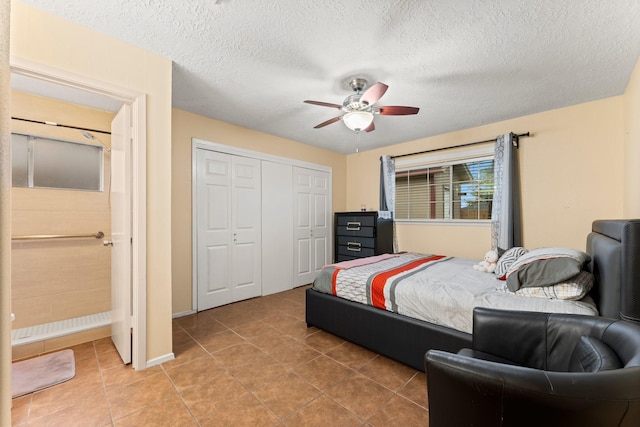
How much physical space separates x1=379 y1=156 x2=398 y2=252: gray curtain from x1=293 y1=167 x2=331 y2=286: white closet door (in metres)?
1.00

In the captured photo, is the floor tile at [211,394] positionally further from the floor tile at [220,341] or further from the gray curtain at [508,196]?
the gray curtain at [508,196]

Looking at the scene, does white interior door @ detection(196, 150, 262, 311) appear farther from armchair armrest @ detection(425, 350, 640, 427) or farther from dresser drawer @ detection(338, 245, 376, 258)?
armchair armrest @ detection(425, 350, 640, 427)

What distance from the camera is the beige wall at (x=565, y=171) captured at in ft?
9.29

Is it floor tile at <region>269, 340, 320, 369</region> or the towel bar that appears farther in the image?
the towel bar

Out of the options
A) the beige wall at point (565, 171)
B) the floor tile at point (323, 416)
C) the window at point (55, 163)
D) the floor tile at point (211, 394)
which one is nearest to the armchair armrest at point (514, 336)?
the floor tile at point (323, 416)

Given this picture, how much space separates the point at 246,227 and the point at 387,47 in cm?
275

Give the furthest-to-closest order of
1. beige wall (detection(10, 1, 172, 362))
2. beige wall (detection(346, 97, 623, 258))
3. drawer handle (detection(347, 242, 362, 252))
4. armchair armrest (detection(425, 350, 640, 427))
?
drawer handle (detection(347, 242, 362, 252)), beige wall (detection(346, 97, 623, 258)), beige wall (detection(10, 1, 172, 362)), armchair armrest (detection(425, 350, 640, 427))

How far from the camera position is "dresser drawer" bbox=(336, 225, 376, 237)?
13.8 feet

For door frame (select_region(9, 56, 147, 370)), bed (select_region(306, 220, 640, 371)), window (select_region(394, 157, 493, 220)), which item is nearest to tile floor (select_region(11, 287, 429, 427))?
bed (select_region(306, 220, 640, 371))

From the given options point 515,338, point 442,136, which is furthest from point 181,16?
point 442,136

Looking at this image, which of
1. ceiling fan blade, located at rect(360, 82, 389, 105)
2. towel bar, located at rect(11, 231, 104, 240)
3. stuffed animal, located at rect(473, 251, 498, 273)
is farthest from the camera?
stuffed animal, located at rect(473, 251, 498, 273)

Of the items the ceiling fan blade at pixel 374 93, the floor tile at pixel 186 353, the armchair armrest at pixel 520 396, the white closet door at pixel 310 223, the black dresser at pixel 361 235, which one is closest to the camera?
the armchair armrest at pixel 520 396

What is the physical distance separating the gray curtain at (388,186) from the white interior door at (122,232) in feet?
11.6

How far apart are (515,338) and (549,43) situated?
6.78 ft
